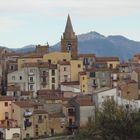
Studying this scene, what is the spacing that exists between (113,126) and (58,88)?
19.9 m

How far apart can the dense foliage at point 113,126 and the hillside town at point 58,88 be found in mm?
4333

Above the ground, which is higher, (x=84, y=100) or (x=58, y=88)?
(x=58, y=88)

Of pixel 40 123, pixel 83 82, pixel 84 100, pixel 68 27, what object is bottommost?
pixel 40 123

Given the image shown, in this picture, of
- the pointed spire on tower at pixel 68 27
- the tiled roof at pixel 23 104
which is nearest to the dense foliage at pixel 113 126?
the tiled roof at pixel 23 104

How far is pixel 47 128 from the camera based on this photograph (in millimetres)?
66875

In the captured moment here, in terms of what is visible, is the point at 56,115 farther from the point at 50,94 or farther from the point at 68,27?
the point at 68,27

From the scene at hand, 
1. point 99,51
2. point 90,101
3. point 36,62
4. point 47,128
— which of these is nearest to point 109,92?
point 90,101

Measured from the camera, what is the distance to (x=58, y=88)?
78.9 meters

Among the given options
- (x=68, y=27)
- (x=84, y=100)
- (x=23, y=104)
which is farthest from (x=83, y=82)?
(x=68, y=27)

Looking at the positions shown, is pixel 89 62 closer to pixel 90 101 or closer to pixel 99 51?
pixel 90 101

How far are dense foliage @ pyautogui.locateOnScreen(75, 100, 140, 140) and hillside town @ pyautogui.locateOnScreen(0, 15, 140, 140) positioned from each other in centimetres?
433

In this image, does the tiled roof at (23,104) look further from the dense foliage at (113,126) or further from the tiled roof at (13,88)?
the tiled roof at (13,88)

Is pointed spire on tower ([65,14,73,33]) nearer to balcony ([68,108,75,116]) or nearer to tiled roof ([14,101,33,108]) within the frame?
balcony ([68,108,75,116])

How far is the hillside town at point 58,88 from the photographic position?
6662cm
